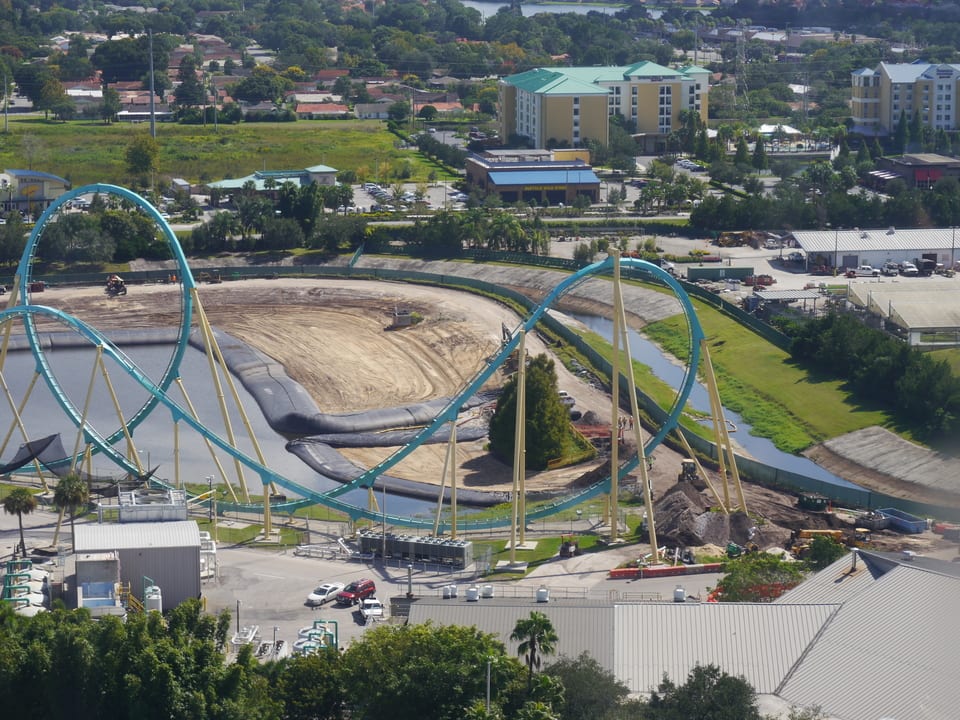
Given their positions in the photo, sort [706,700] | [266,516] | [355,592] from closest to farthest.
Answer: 1. [706,700]
2. [355,592]
3. [266,516]

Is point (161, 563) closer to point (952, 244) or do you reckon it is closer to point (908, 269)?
point (908, 269)

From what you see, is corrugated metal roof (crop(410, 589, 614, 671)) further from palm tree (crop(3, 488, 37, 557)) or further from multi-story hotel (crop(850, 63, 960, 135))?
multi-story hotel (crop(850, 63, 960, 135))

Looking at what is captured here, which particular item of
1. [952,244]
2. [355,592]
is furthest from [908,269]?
[355,592]

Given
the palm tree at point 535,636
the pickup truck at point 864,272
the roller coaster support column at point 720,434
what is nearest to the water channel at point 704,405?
the roller coaster support column at point 720,434

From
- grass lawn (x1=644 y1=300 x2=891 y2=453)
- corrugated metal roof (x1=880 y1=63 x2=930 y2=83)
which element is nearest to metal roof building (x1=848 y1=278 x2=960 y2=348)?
grass lawn (x1=644 y1=300 x2=891 y2=453)

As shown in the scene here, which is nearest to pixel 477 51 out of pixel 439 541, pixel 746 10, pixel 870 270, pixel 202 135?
pixel 746 10

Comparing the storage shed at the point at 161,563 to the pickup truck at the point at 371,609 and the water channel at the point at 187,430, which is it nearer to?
the pickup truck at the point at 371,609
